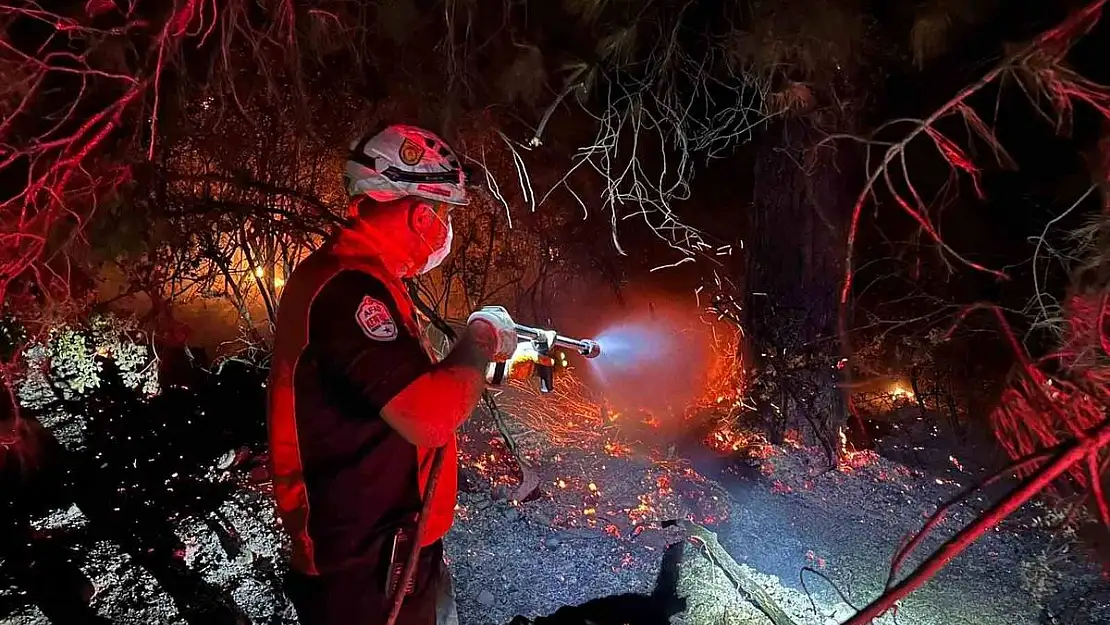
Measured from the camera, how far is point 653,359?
1020cm

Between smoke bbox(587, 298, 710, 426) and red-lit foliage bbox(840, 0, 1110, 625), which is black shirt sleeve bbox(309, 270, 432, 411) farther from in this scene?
smoke bbox(587, 298, 710, 426)

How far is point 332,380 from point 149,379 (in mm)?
7716

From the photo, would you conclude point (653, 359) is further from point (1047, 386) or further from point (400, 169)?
point (400, 169)

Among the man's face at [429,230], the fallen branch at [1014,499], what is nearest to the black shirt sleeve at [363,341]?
the man's face at [429,230]

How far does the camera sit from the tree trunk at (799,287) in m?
6.64

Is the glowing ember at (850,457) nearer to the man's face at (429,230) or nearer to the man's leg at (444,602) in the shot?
the man's leg at (444,602)

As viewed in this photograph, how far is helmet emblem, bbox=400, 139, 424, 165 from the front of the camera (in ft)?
8.25

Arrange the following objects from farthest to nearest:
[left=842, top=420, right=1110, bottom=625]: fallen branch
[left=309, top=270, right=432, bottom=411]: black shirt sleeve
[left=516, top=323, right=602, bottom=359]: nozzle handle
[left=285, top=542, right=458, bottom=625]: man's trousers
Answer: [left=516, top=323, right=602, bottom=359]: nozzle handle, [left=285, top=542, right=458, bottom=625]: man's trousers, [left=309, top=270, right=432, bottom=411]: black shirt sleeve, [left=842, top=420, right=1110, bottom=625]: fallen branch

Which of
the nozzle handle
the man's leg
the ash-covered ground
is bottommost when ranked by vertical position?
the ash-covered ground

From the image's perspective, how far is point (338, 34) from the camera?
19.9ft

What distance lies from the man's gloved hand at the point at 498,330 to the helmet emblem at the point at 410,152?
2.07ft

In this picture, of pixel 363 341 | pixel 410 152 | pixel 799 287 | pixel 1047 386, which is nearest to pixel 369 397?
pixel 363 341

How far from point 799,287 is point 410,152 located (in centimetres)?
518

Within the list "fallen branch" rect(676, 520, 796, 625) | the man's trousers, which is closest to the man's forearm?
the man's trousers
